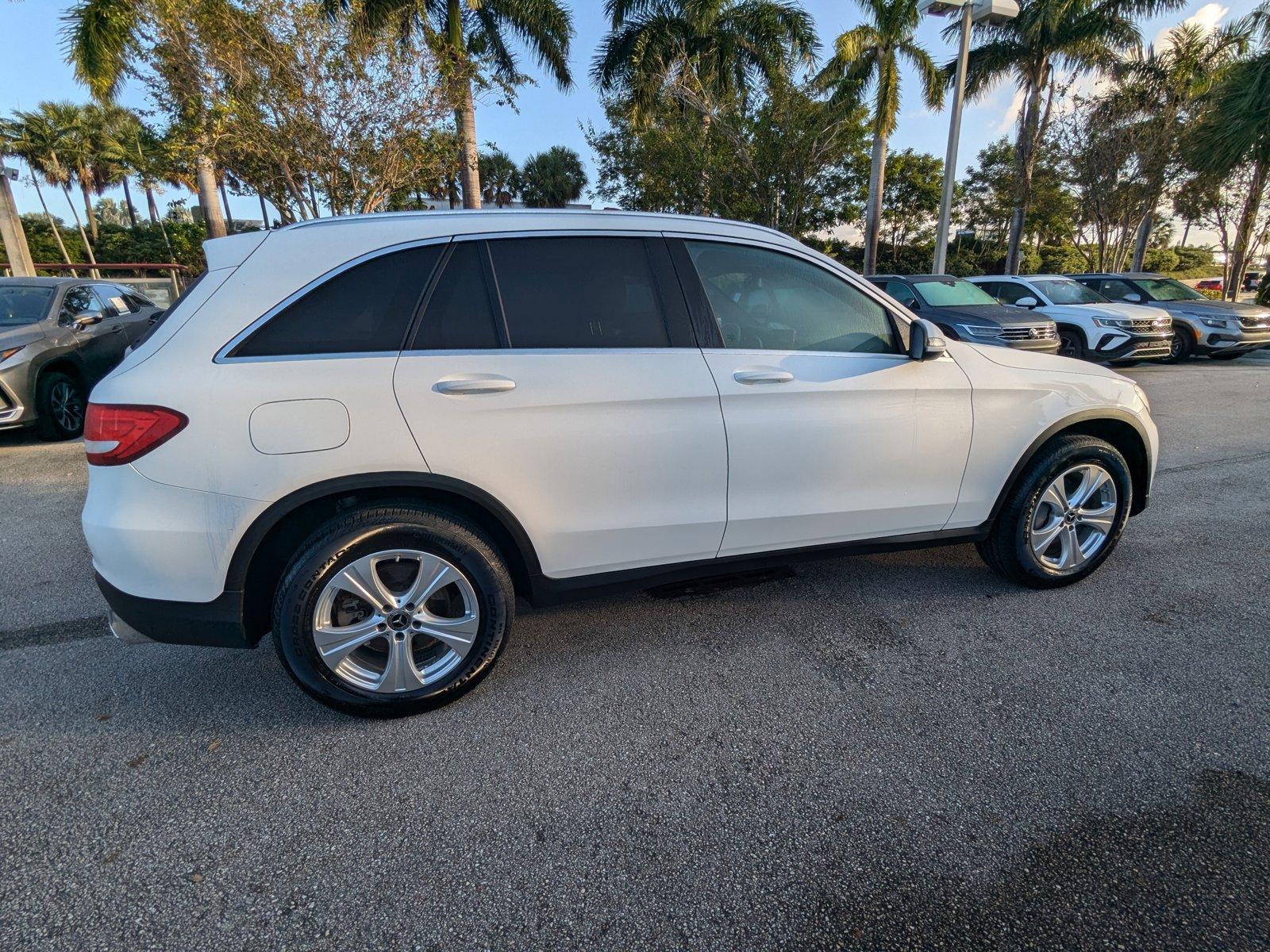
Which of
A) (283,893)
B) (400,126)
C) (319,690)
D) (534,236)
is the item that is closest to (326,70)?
(400,126)

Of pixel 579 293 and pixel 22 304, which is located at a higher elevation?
pixel 22 304

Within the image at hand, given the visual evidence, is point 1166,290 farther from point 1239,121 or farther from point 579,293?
point 579,293

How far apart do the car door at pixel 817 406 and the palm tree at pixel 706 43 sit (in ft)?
66.3

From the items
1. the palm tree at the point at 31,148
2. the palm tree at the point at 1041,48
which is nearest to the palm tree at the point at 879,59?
the palm tree at the point at 1041,48

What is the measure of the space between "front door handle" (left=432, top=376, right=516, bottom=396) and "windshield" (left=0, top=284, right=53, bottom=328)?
681cm

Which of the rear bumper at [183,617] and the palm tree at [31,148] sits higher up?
the palm tree at [31,148]

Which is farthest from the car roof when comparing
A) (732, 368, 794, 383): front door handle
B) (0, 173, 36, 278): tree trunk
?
(0, 173, 36, 278): tree trunk

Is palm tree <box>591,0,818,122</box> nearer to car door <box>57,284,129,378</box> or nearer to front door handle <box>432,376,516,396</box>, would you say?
car door <box>57,284,129,378</box>

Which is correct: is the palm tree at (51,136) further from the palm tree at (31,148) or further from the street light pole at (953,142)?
the street light pole at (953,142)

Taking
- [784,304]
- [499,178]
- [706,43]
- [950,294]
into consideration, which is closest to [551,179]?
[499,178]

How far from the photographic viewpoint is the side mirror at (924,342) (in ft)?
9.29

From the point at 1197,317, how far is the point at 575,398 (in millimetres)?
14489

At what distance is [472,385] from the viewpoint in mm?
2301

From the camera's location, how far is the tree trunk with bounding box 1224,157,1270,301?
1711cm
